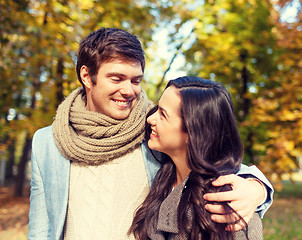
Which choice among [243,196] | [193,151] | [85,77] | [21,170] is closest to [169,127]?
[193,151]

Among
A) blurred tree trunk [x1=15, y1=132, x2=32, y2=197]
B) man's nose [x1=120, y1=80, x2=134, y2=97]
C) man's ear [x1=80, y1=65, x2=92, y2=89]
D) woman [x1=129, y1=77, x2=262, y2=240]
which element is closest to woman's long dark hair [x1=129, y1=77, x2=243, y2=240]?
woman [x1=129, y1=77, x2=262, y2=240]

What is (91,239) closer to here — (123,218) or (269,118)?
(123,218)

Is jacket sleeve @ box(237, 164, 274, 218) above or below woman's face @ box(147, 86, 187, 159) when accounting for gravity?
below

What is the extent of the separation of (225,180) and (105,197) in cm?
90

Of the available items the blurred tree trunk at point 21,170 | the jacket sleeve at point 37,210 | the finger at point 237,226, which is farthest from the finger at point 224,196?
the blurred tree trunk at point 21,170

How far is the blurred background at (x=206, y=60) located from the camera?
4953 mm

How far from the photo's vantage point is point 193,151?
154 cm

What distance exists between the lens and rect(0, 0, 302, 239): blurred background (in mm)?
4953

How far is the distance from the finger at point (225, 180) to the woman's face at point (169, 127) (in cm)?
31

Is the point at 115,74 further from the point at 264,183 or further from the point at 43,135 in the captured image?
the point at 264,183

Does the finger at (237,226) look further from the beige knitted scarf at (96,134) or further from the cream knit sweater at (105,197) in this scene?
the beige knitted scarf at (96,134)

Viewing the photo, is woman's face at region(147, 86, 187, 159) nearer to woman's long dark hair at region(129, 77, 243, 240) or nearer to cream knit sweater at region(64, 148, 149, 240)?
woman's long dark hair at region(129, 77, 243, 240)

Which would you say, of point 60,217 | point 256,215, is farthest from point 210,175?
point 60,217

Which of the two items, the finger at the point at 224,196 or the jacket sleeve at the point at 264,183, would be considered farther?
the jacket sleeve at the point at 264,183
